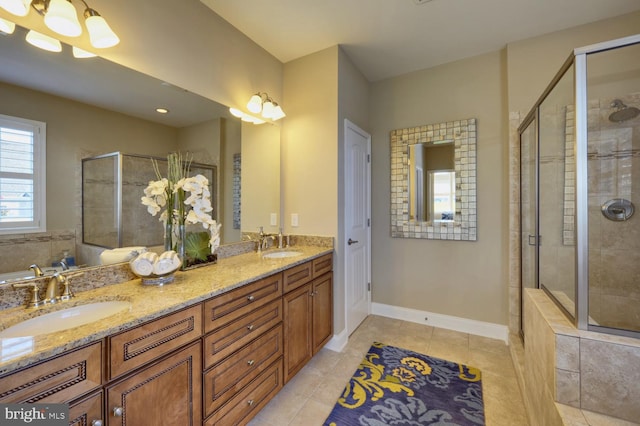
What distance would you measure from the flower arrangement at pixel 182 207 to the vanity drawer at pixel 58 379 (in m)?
0.78

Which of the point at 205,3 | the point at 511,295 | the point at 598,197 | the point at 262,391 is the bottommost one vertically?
the point at 262,391

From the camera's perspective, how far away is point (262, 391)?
1.54 metres

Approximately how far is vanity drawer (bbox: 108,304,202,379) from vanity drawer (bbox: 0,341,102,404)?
5cm

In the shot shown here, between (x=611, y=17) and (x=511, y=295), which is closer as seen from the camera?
(x=611, y=17)

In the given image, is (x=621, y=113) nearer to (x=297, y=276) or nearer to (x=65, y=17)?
(x=297, y=276)

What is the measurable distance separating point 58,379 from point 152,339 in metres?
0.26

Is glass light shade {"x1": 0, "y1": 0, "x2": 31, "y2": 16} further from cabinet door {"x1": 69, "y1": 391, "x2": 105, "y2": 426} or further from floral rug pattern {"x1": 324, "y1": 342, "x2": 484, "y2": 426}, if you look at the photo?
floral rug pattern {"x1": 324, "y1": 342, "x2": 484, "y2": 426}

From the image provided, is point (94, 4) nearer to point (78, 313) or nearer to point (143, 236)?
point (143, 236)

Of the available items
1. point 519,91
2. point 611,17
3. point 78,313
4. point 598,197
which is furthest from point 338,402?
point 611,17

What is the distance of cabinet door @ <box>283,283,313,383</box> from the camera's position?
69.4 inches

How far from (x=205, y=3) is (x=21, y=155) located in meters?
1.53

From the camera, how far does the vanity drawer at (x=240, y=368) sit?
1.24 m

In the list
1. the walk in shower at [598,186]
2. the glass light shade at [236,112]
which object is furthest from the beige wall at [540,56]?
the glass light shade at [236,112]

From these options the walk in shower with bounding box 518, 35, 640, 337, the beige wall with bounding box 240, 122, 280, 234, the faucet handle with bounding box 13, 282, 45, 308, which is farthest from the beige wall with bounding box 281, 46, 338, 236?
the faucet handle with bounding box 13, 282, 45, 308
